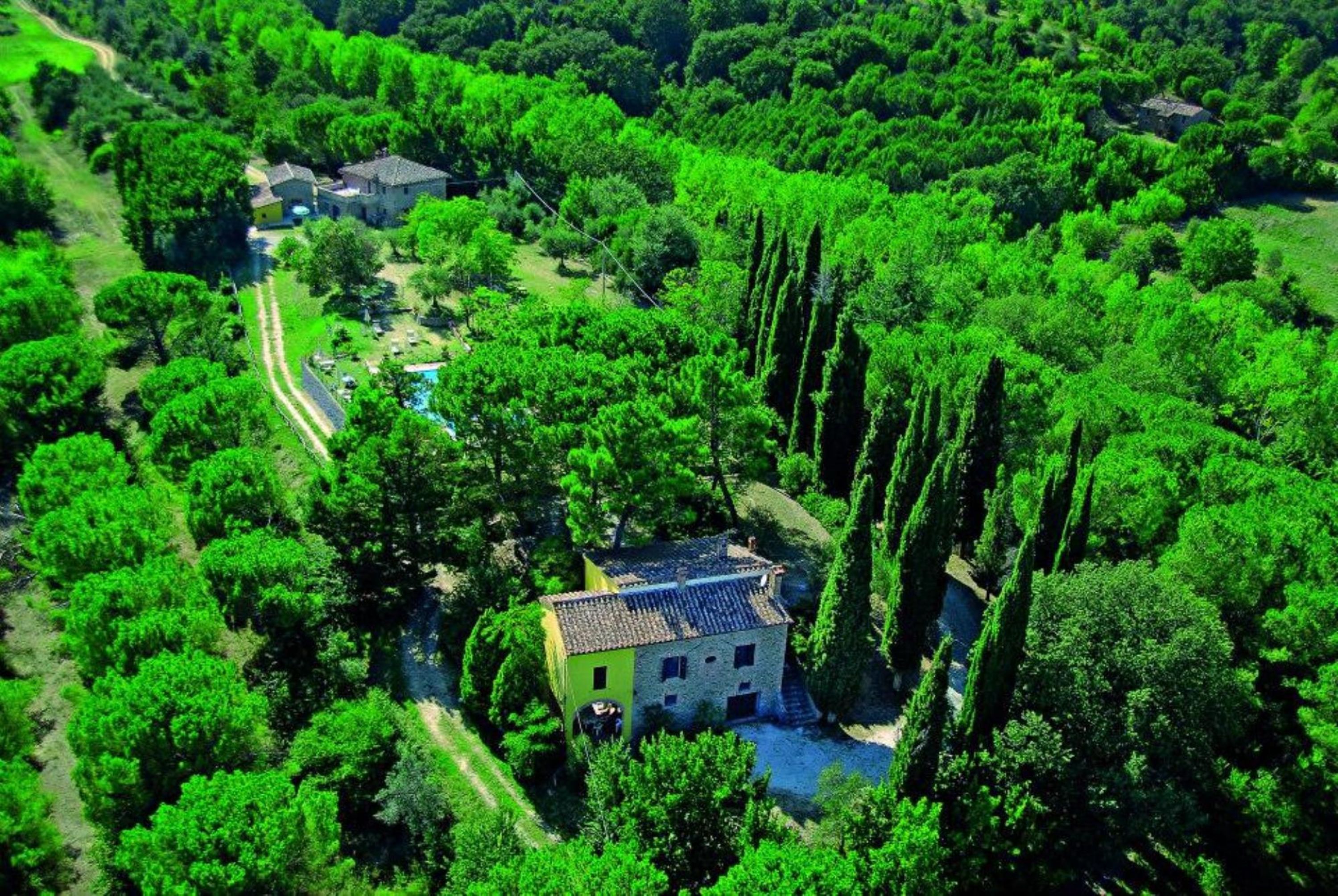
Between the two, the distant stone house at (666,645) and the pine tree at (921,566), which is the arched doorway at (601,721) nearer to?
the distant stone house at (666,645)

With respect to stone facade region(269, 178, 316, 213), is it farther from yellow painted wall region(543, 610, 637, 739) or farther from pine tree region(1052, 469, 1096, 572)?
pine tree region(1052, 469, 1096, 572)

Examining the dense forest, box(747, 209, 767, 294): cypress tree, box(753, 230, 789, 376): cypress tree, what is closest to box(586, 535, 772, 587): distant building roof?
the dense forest

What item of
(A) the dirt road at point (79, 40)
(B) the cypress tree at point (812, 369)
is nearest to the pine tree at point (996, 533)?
(B) the cypress tree at point (812, 369)

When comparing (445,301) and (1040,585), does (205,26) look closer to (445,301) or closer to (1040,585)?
(445,301)

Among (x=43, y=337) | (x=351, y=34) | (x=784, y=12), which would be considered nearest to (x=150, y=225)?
(x=43, y=337)

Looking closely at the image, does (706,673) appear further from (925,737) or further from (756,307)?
(756,307)
